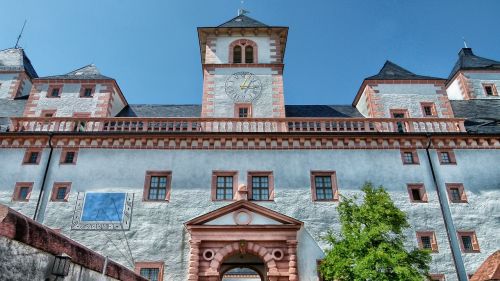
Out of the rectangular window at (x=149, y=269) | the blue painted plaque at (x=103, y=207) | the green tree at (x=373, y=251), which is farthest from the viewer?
the blue painted plaque at (x=103, y=207)

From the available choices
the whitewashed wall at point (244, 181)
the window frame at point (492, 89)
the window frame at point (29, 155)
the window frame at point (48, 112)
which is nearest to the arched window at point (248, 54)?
the whitewashed wall at point (244, 181)

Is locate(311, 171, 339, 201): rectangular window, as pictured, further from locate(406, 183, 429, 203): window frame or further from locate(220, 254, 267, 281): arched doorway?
locate(220, 254, 267, 281): arched doorway

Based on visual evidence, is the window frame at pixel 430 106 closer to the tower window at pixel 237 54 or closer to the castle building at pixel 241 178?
the castle building at pixel 241 178

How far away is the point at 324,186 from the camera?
2030 centimetres

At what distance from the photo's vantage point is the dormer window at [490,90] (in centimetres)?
3146

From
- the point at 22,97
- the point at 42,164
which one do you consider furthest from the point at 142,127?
the point at 22,97

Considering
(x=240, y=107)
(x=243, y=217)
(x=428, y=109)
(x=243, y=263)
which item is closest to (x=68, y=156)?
(x=243, y=217)

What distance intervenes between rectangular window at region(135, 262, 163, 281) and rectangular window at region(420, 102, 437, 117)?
18.1m

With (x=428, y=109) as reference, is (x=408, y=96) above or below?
above

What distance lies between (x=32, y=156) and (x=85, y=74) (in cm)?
792

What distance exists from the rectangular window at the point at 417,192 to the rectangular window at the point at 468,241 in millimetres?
2308

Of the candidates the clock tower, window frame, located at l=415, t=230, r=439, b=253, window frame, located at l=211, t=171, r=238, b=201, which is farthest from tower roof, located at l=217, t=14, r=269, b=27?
window frame, located at l=415, t=230, r=439, b=253

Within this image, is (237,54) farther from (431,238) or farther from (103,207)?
(431,238)

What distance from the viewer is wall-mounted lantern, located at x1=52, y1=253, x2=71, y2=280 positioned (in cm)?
723
